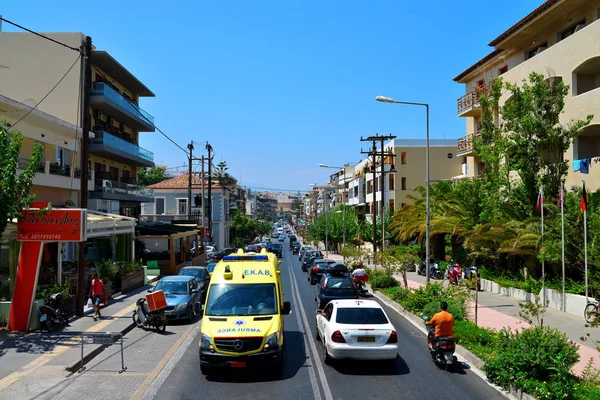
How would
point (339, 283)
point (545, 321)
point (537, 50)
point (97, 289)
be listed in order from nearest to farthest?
point (545, 321) → point (97, 289) → point (339, 283) → point (537, 50)

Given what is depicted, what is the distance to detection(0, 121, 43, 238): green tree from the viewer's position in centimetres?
1493

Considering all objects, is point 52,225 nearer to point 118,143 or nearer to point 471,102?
point 118,143

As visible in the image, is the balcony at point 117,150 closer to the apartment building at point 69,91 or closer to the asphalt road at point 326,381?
the apartment building at point 69,91

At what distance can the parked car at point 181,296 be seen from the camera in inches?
715

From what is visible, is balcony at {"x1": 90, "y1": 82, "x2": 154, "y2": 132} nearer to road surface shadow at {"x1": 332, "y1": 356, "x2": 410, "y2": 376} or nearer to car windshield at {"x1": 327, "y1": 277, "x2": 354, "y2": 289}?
car windshield at {"x1": 327, "y1": 277, "x2": 354, "y2": 289}

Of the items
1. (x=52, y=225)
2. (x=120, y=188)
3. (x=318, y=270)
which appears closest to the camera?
(x=52, y=225)

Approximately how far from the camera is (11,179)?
15008 millimetres

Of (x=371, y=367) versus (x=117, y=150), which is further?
(x=117, y=150)

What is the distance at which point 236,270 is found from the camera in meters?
13.0

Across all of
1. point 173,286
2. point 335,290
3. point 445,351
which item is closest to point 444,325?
point 445,351

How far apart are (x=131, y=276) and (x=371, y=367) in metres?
18.3

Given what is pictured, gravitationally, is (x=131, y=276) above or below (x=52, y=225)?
below

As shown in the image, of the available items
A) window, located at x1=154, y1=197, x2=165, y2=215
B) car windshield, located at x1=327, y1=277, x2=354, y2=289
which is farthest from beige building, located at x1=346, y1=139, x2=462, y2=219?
car windshield, located at x1=327, y1=277, x2=354, y2=289

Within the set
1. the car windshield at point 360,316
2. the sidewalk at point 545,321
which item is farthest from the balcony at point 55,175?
the sidewalk at point 545,321
